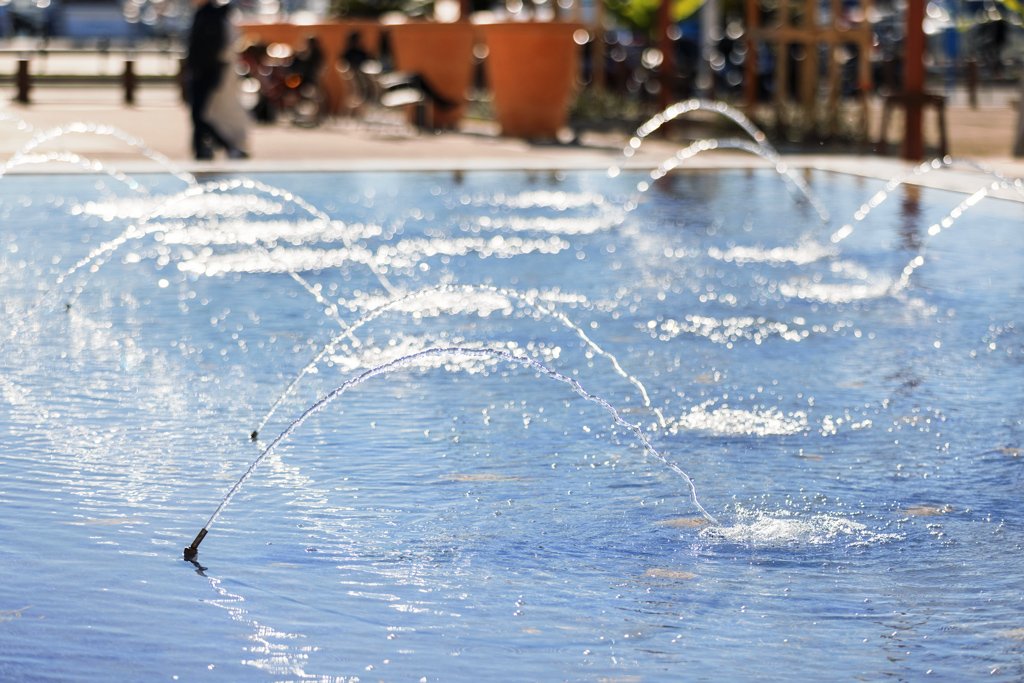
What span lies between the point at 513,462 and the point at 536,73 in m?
16.6

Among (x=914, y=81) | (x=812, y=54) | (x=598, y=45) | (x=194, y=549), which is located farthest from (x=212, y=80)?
(x=194, y=549)

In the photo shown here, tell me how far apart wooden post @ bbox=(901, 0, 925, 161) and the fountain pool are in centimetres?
579

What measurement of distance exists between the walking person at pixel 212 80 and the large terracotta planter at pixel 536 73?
5514mm

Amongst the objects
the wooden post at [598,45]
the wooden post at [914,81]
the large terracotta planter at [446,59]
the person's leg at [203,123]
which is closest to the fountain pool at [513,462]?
the person's leg at [203,123]

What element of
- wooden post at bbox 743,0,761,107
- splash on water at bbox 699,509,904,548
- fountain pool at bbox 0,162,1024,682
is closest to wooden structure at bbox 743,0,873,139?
wooden post at bbox 743,0,761,107

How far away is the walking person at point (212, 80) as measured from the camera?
17000 millimetres

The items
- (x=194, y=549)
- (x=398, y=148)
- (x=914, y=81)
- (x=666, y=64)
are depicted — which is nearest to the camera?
(x=194, y=549)

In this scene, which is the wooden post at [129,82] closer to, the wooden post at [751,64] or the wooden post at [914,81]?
the wooden post at [751,64]

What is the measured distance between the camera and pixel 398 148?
2002 centimetres

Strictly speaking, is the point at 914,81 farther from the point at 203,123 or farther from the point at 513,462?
the point at 513,462

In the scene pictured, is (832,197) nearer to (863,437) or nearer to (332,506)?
(863,437)

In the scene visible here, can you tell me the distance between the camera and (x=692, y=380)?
281 inches

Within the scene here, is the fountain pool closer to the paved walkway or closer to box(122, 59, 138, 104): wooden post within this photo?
the paved walkway

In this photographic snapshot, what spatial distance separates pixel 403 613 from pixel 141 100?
A: 26.6 metres
